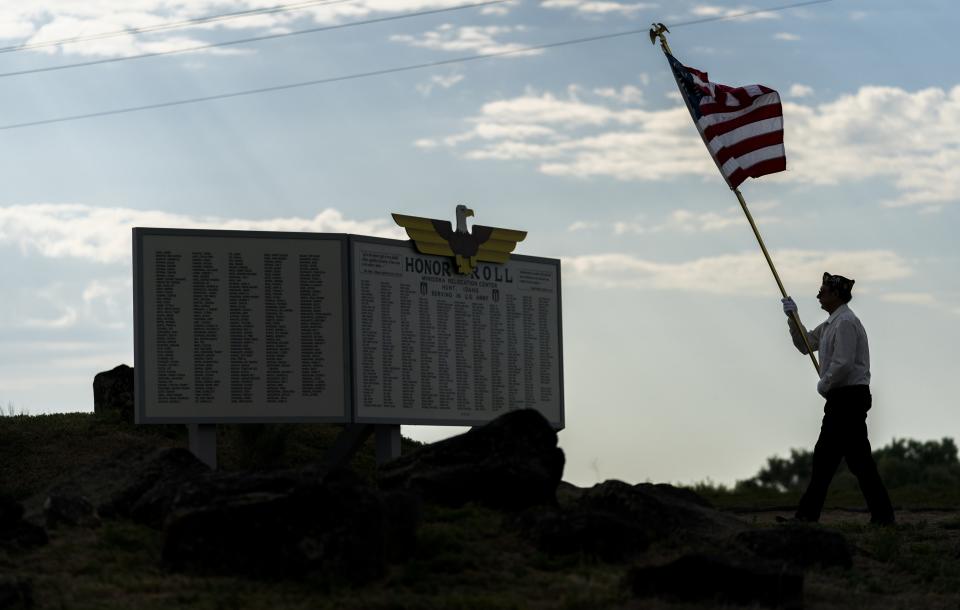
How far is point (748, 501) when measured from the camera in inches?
853

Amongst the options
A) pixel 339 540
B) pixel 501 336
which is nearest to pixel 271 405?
pixel 501 336

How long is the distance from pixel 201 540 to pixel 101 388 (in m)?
11.4

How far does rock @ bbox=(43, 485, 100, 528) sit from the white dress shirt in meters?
7.57

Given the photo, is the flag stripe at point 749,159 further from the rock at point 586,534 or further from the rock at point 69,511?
the rock at point 69,511

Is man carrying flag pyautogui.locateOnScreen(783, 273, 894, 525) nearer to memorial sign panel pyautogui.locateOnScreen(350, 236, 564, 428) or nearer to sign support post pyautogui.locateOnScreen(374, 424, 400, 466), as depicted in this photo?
memorial sign panel pyautogui.locateOnScreen(350, 236, 564, 428)

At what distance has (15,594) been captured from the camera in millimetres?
9812

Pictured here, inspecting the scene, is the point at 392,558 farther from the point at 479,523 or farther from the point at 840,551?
the point at 840,551

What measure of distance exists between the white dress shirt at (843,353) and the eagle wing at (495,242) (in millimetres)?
4521

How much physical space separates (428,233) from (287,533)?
7471 millimetres

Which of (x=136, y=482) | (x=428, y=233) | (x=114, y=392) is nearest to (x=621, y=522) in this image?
(x=136, y=482)

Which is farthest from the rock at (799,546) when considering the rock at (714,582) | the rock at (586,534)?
the rock at (714,582)

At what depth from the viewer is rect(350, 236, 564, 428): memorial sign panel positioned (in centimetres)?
1677

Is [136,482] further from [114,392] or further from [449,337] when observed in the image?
[114,392]

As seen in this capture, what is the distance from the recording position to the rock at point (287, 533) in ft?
34.3
